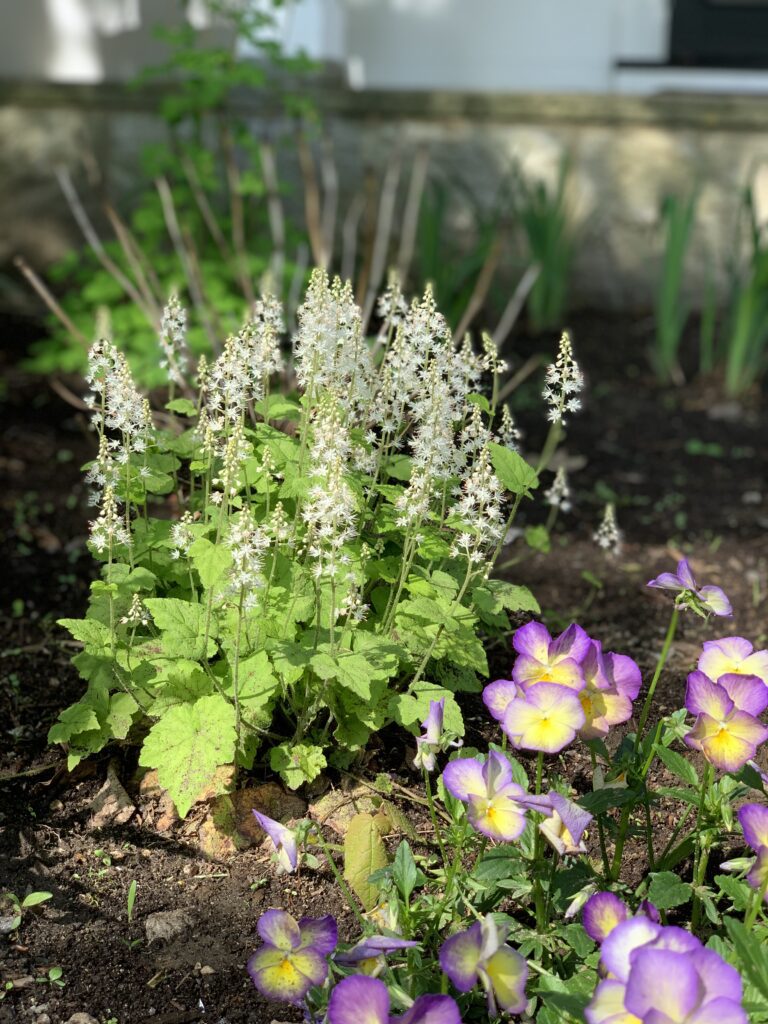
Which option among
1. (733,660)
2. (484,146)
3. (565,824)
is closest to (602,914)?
(565,824)

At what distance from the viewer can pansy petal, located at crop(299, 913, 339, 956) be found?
146 centimetres

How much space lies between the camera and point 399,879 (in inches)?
63.1

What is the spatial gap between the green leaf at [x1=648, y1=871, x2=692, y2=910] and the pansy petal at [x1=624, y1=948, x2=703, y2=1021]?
457 millimetres

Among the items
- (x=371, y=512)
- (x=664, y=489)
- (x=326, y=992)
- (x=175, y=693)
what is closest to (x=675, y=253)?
(x=664, y=489)

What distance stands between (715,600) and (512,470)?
0.41 meters

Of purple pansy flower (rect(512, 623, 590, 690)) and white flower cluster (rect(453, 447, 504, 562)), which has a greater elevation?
white flower cluster (rect(453, 447, 504, 562))

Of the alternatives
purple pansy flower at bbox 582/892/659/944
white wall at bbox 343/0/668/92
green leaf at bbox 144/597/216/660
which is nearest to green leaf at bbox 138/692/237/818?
green leaf at bbox 144/597/216/660

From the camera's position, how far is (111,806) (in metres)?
2.11

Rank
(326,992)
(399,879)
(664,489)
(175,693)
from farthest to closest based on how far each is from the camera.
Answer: (664,489), (175,693), (399,879), (326,992)

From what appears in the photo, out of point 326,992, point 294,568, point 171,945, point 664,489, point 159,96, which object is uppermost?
point 159,96

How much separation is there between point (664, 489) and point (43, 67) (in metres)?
3.71

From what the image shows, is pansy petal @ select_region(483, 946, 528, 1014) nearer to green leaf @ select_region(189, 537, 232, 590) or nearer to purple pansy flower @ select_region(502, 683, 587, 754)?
purple pansy flower @ select_region(502, 683, 587, 754)

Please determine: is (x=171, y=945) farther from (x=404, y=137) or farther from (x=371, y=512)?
(x=404, y=137)

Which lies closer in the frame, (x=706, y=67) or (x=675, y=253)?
(x=675, y=253)
